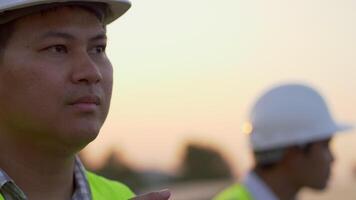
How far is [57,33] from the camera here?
167 inches

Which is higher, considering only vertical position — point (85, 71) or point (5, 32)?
point (5, 32)

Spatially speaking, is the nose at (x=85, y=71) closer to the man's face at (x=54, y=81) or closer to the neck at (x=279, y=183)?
the man's face at (x=54, y=81)

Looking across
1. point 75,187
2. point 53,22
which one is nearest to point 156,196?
point 75,187

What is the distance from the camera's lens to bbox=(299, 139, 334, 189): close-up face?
791cm

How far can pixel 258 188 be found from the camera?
7.71m

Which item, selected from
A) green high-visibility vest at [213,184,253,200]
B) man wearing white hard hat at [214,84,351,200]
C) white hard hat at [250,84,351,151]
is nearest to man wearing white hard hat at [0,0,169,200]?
green high-visibility vest at [213,184,253,200]

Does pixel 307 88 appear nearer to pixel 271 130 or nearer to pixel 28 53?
pixel 271 130

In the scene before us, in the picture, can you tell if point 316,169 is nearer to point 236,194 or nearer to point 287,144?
point 287,144

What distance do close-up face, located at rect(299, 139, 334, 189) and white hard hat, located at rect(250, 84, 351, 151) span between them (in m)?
0.28

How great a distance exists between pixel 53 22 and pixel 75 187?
0.66 metres

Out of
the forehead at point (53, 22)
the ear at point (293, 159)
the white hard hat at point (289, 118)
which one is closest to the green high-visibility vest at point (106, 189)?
the forehead at point (53, 22)

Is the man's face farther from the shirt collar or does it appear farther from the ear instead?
the ear

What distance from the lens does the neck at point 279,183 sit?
25.5 feet

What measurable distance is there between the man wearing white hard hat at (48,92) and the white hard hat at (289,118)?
409cm
